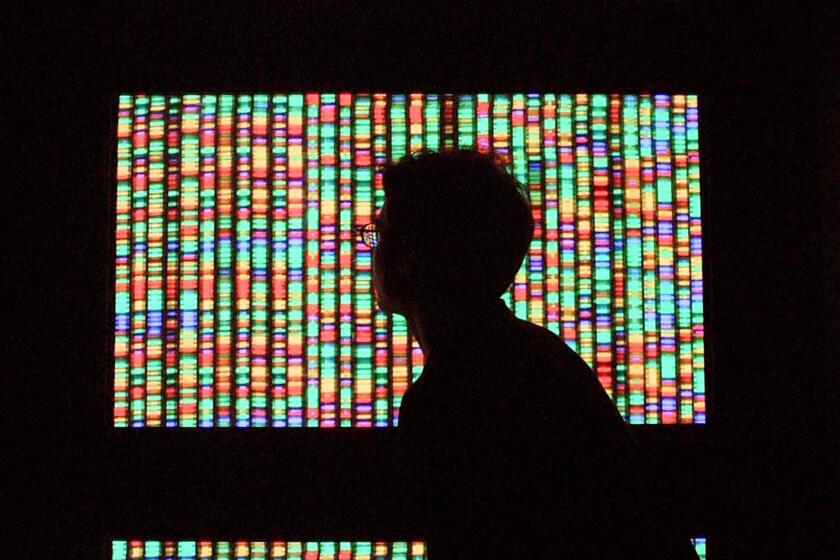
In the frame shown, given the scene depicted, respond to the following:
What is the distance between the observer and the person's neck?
0.79 meters

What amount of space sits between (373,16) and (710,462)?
107cm

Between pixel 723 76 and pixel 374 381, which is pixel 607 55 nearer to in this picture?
pixel 723 76

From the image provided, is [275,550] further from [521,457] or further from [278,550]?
[521,457]

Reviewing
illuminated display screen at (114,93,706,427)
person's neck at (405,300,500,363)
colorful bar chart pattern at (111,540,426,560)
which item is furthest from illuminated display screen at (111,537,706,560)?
person's neck at (405,300,500,363)

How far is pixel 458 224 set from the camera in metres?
0.86

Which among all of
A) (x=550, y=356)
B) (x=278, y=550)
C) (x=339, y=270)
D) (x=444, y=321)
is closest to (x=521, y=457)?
(x=550, y=356)

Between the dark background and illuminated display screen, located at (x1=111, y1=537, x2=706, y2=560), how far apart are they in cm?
3

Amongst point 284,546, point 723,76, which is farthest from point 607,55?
point 284,546

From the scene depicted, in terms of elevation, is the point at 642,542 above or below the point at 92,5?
below

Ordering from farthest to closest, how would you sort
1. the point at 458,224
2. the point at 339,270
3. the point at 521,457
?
1. the point at 339,270
2. the point at 458,224
3. the point at 521,457

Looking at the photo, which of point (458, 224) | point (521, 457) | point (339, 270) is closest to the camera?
point (521, 457)

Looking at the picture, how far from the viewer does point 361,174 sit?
4.32ft

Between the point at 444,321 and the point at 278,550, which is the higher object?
the point at 444,321

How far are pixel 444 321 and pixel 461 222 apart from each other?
0.42ft
